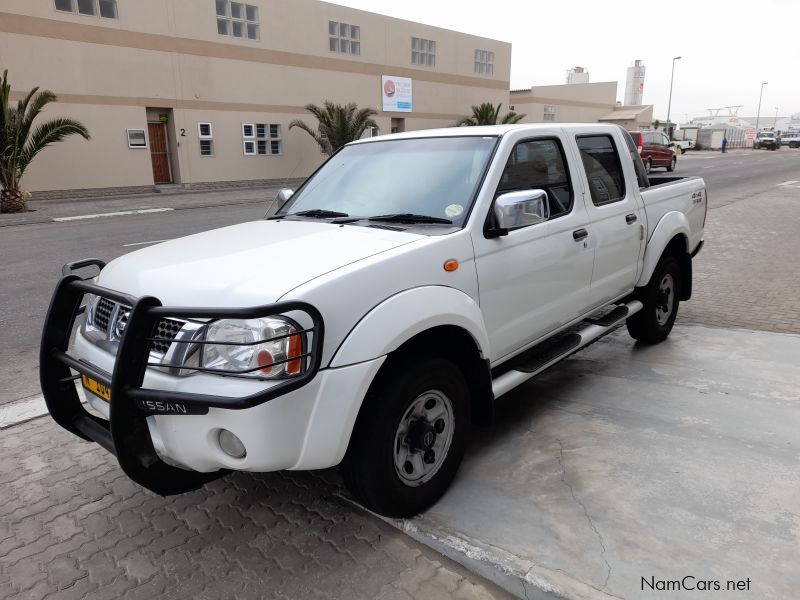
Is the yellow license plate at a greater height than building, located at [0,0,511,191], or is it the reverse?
building, located at [0,0,511,191]

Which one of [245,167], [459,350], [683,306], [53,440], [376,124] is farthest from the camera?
[376,124]

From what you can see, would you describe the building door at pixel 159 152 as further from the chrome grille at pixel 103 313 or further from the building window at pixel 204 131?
the chrome grille at pixel 103 313

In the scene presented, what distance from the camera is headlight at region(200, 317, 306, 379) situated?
2.36 metres

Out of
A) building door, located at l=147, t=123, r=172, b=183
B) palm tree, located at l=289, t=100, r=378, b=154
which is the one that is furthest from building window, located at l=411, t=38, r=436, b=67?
building door, located at l=147, t=123, r=172, b=183

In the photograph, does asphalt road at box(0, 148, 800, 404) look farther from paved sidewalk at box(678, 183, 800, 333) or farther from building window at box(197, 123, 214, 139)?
building window at box(197, 123, 214, 139)

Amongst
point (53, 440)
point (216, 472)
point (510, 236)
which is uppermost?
point (510, 236)

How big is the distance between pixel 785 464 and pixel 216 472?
2.96m

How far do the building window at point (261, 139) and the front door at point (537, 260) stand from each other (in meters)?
23.6

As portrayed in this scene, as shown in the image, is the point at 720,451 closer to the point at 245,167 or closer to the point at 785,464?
the point at 785,464

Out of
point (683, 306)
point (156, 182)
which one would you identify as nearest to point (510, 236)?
point (683, 306)

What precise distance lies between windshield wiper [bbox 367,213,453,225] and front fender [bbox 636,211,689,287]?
2.40 metres

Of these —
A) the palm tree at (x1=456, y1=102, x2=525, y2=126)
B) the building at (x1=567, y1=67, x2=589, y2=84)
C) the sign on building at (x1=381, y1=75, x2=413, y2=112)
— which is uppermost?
the building at (x1=567, y1=67, x2=589, y2=84)

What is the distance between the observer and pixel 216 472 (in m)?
2.72

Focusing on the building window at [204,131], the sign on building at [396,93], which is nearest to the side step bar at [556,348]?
the building window at [204,131]
